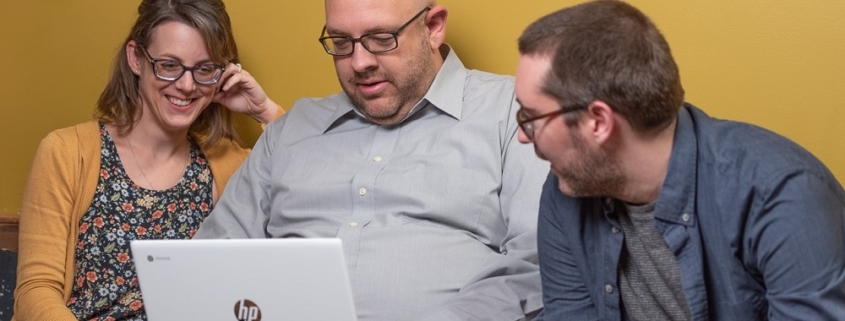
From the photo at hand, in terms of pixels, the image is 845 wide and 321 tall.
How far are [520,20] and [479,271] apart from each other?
0.59 metres

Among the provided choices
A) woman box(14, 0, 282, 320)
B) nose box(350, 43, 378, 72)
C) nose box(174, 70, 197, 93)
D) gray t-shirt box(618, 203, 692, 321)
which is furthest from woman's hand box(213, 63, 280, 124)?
gray t-shirt box(618, 203, 692, 321)

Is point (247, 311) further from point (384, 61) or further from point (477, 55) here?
point (477, 55)

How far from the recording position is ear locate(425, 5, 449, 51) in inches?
82.7

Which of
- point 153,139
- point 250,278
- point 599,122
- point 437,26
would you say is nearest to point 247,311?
point 250,278

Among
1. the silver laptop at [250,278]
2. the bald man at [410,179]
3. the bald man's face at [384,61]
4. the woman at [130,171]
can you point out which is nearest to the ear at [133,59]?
the woman at [130,171]

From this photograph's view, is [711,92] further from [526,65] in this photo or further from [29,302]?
[29,302]

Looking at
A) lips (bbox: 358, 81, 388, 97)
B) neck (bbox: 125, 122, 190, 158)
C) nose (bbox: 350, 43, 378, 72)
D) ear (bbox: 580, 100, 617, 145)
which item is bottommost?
neck (bbox: 125, 122, 190, 158)

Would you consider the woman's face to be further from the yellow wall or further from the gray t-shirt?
the gray t-shirt

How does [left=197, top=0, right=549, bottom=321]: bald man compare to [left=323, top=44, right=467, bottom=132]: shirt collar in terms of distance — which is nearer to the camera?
[left=197, top=0, right=549, bottom=321]: bald man

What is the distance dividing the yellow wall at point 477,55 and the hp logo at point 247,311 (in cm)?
98

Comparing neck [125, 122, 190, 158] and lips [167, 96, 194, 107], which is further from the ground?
lips [167, 96, 194, 107]

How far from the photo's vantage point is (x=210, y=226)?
222cm

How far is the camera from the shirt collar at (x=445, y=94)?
2.05 metres

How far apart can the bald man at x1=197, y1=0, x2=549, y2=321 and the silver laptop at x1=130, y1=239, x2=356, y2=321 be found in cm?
40
